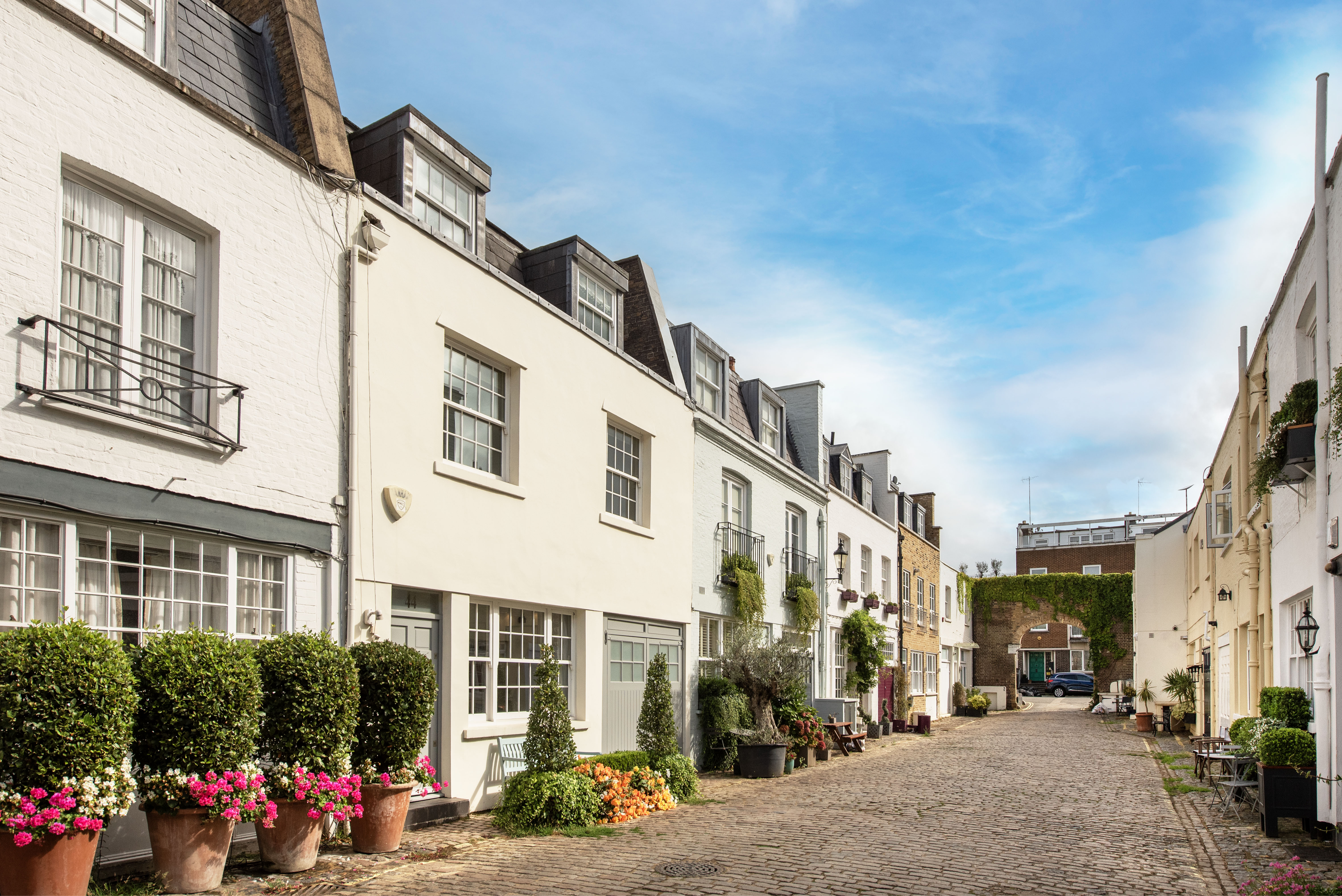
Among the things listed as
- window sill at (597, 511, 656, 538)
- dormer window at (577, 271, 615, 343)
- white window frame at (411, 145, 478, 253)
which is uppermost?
white window frame at (411, 145, 478, 253)

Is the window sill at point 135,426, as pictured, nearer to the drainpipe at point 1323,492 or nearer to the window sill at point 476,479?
the window sill at point 476,479

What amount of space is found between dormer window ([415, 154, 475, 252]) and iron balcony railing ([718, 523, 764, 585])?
7.97 m

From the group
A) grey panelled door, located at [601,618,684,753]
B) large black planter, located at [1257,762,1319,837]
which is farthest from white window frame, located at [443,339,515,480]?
large black planter, located at [1257,762,1319,837]

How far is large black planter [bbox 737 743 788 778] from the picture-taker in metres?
16.2

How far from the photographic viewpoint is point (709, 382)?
19.3 metres

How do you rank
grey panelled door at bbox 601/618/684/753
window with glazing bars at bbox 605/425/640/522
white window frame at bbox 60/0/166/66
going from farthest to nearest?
window with glazing bars at bbox 605/425/640/522 < grey panelled door at bbox 601/618/684/753 < white window frame at bbox 60/0/166/66

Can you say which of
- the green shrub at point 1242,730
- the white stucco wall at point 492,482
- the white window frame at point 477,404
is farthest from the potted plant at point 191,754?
the green shrub at point 1242,730

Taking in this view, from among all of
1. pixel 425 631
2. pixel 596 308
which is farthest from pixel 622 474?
pixel 425 631

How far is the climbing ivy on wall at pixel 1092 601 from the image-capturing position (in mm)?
39812

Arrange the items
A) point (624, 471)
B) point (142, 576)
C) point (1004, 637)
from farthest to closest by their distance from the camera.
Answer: point (1004, 637)
point (624, 471)
point (142, 576)

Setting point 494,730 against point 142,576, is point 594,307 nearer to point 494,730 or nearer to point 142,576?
point 494,730

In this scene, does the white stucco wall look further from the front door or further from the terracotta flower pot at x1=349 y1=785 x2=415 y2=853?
the terracotta flower pot at x1=349 y1=785 x2=415 y2=853

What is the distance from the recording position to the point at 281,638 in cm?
816

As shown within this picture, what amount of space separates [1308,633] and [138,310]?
39.2 feet
